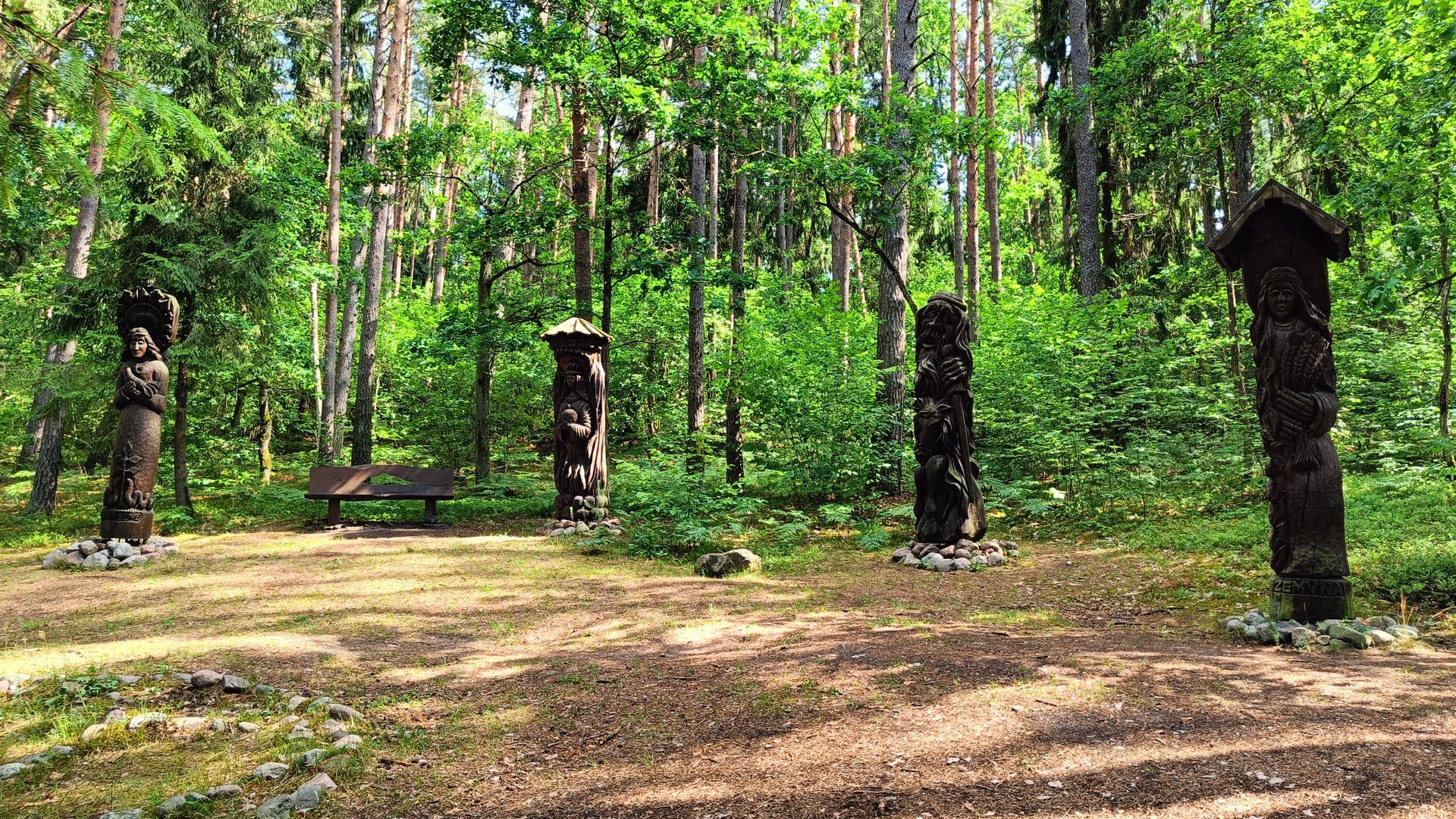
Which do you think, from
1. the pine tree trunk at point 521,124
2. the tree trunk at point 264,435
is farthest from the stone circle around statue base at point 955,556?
the tree trunk at point 264,435

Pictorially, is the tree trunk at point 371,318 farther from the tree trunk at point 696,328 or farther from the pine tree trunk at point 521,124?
the tree trunk at point 696,328

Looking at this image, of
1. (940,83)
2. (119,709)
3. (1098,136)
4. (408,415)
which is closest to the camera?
(119,709)

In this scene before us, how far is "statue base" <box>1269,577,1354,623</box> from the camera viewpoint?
5.16 meters

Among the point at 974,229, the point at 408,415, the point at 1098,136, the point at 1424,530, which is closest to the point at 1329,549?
the point at 1424,530

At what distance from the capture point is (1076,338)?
38.2 feet

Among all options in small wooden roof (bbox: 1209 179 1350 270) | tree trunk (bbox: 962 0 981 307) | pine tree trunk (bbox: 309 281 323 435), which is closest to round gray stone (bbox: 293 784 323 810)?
small wooden roof (bbox: 1209 179 1350 270)

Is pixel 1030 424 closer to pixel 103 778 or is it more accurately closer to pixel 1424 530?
pixel 1424 530

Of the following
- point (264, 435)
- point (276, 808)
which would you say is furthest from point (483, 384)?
point (276, 808)

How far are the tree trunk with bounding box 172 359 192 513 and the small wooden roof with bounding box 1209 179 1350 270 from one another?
14.0 m

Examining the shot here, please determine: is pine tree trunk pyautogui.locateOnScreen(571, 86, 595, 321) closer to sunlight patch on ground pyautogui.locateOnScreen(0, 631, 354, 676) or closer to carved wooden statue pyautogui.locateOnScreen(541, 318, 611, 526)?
carved wooden statue pyautogui.locateOnScreen(541, 318, 611, 526)

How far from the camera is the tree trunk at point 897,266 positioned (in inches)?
457

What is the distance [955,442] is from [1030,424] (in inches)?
129

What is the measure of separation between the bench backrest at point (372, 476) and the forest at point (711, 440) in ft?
1.54

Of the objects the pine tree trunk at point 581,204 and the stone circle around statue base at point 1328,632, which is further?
the pine tree trunk at point 581,204
